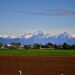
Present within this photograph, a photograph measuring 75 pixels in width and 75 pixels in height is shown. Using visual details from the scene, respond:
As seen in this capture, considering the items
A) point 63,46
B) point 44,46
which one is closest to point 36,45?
point 44,46

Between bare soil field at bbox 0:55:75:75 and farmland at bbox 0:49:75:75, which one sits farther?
farmland at bbox 0:49:75:75

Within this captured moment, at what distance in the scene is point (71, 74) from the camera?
64.5 ft

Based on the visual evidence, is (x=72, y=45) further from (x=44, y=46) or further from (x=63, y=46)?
(x=44, y=46)

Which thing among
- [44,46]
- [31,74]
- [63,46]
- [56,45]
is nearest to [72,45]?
[63,46]

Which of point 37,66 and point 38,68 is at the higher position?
point 37,66

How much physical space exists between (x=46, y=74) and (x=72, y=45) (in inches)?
2785

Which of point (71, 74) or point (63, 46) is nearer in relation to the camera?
point (71, 74)

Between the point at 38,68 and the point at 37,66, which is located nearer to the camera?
the point at 38,68

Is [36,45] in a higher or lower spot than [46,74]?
higher

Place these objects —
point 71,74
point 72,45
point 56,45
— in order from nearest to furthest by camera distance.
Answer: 1. point 71,74
2. point 72,45
3. point 56,45

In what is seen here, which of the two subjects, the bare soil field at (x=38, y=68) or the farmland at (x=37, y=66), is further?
the farmland at (x=37, y=66)

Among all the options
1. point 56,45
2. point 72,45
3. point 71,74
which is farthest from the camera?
point 56,45

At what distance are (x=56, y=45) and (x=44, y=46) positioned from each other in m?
6.65

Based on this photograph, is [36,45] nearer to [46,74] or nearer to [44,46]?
[44,46]
